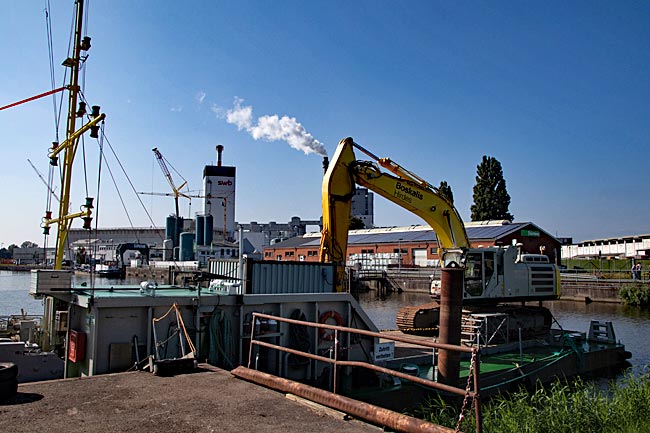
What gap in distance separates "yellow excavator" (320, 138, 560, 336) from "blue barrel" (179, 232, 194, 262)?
6076 centimetres

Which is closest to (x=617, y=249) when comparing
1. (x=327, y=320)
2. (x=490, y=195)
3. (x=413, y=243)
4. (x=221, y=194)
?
(x=490, y=195)

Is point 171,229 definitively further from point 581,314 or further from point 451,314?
point 451,314

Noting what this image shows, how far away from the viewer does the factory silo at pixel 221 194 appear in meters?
113

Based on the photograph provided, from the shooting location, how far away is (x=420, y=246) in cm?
6091

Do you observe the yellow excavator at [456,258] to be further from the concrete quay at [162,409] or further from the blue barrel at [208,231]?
the blue barrel at [208,231]

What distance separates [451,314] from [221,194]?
348ft

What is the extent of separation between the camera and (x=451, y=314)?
425 inches

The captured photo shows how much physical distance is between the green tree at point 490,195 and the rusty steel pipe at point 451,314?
63.7m

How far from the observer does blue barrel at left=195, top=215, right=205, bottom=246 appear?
251ft

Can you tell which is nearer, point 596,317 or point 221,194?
point 596,317

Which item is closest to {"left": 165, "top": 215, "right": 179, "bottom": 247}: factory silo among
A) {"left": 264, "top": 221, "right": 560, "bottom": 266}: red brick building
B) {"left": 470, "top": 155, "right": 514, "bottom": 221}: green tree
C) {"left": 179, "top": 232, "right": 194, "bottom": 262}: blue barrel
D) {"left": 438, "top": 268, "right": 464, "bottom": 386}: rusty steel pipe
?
{"left": 179, "top": 232, "right": 194, "bottom": 262}: blue barrel

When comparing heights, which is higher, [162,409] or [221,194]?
[221,194]

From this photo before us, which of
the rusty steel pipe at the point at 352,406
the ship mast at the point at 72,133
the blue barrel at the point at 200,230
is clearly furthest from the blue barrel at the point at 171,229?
the rusty steel pipe at the point at 352,406

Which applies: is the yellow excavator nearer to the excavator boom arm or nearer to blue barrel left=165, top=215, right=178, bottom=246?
the excavator boom arm
